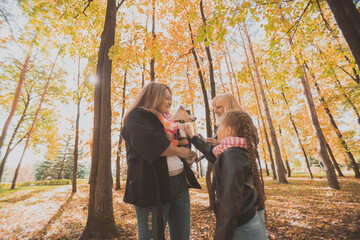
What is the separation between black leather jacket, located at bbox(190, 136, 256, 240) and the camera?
1144mm

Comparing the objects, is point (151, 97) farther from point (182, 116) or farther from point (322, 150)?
point (322, 150)

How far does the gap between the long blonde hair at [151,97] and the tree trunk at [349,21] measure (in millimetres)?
2218

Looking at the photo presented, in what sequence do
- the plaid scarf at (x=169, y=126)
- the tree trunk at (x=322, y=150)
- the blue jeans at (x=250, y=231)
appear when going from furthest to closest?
the tree trunk at (x=322, y=150)
the plaid scarf at (x=169, y=126)
the blue jeans at (x=250, y=231)

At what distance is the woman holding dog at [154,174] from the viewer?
4.53 ft

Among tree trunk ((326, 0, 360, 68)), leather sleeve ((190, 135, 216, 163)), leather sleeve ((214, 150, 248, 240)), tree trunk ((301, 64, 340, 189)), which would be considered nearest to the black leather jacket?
leather sleeve ((214, 150, 248, 240))

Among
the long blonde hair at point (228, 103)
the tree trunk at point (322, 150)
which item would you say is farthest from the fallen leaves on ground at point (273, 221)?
the long blonde hair at point (228, 103)

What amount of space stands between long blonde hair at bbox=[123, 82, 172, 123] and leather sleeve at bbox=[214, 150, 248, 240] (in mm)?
901

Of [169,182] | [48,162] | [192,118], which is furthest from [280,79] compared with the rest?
[48,162]

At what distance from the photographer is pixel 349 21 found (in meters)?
1.84

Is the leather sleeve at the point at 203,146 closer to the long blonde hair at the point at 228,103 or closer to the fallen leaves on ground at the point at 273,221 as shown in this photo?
the long blonde hair at the point at 228,103

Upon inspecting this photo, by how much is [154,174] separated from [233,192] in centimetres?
67

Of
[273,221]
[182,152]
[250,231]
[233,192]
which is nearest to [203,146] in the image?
[182,152]

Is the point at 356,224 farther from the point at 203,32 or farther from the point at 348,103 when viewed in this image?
the point at 348,103

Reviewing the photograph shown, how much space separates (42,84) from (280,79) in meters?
15.3
